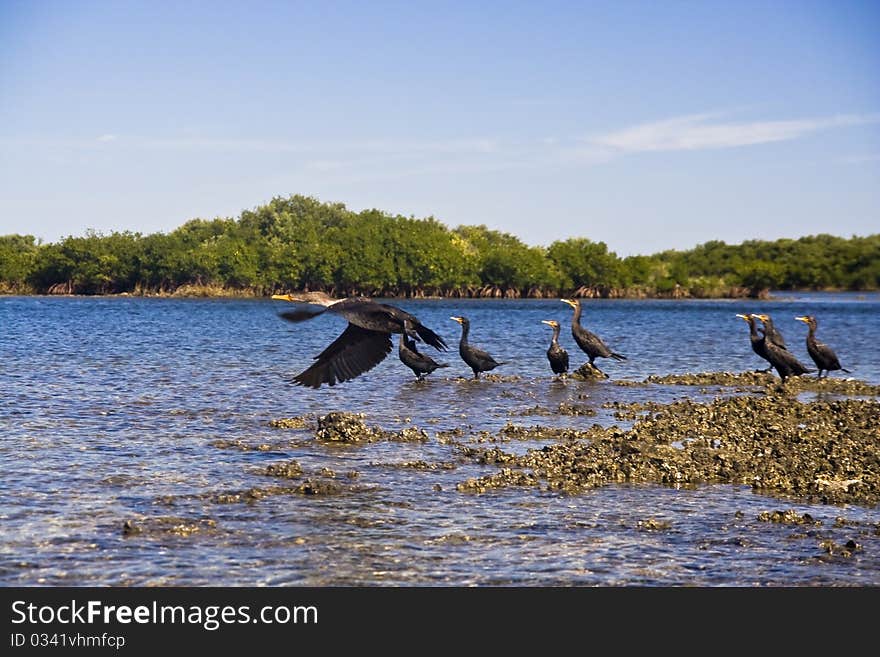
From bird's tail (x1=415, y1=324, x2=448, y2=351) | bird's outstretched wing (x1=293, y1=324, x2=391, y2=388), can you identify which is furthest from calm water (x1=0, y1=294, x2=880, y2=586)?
bird's tail (x1=415, y1=324, x2=448, y2=351)

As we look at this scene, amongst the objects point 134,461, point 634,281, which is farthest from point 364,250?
point 134,461

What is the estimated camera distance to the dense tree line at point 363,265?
131 meters

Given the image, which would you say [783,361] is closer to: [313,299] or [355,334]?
[355,334]

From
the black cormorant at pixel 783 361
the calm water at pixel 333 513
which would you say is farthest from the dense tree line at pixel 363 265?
the calm water at pixel 333 513

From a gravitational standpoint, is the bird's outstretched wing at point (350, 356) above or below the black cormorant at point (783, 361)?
above

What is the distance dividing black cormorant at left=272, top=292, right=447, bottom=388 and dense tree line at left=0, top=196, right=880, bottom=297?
11108 cm

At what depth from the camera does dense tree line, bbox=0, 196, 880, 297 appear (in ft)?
429

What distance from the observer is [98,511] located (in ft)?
35.8

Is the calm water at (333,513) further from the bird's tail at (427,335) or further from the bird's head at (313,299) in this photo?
the bird's head at (313,299)

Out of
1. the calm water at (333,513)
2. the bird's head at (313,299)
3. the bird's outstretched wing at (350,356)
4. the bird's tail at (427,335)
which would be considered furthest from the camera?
the bird's outstretched wing at (350,356)

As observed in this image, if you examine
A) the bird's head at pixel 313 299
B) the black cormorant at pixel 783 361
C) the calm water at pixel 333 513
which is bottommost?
the calm water at pixel 333 513

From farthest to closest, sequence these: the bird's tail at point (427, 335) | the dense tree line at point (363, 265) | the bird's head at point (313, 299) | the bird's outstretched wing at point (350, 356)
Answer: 1. the dense tree line at point (363, 265)
2. the bird's outstretched wing at point (350, 356)
3. the bird's head at point (313, 299)
4. the bird's tail at point (427, 335)

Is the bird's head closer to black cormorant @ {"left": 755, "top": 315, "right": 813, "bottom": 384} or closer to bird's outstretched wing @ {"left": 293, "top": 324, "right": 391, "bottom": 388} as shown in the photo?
bird's outstretched wing @ {"left": 293, "top": 324, "right": 391, "bottom": 388}

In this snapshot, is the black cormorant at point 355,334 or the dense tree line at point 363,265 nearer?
the black cormorant at point 355,334
